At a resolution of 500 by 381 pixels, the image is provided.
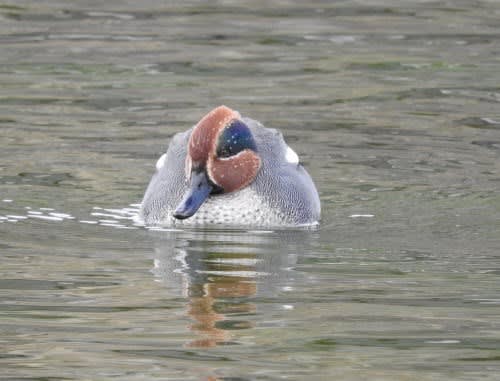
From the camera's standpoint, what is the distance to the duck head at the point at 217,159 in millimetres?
10891

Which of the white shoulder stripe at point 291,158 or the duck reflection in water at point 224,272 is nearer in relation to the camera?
the duck reflection in water at point 224,272

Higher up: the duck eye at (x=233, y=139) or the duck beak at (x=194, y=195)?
the duck eye at (x=233, y=139)

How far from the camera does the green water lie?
749 cm

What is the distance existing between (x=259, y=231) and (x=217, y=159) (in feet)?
1.69

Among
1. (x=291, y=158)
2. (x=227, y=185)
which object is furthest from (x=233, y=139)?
(x=291, y=158)

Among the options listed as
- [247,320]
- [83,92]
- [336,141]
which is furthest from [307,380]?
[83,92]

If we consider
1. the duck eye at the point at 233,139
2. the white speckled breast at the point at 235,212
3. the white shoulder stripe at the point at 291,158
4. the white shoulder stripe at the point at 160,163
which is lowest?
the white speckled breast at the point at 235,212

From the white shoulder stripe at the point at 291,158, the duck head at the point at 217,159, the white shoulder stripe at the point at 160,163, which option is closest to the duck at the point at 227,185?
the duck head at the point at 217,159

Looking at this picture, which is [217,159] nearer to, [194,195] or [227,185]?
[227,185]

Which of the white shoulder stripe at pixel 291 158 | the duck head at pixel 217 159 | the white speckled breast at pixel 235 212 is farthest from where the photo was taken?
the white shoulder stripe at pixel 291 158

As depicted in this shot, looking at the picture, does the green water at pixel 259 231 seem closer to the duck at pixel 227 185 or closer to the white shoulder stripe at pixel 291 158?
the duck at pixel 227 185

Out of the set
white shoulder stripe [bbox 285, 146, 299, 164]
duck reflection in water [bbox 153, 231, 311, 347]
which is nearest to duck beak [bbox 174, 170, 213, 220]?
duck reflection in water [bbox 153, 231, 311, 347]

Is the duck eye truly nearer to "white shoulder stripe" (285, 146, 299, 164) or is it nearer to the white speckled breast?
the white speckled breast

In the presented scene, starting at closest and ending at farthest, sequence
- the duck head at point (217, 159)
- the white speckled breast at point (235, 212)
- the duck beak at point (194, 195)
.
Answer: the duck beak at point (194, 195)
the duck head at point (217, 159)
the white speckled breast at point (235, 212)
